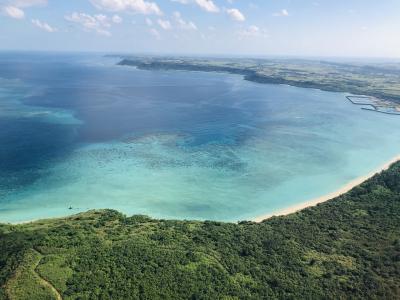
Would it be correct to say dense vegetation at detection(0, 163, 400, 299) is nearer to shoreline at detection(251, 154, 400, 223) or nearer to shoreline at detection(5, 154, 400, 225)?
shoreline at detection(5, 154, 400, 225)

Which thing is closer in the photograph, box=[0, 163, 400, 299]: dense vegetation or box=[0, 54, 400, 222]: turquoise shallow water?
box=[0, 163, 400, 299]: dense vegetation

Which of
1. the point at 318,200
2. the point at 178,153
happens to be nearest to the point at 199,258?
the point at 318,200

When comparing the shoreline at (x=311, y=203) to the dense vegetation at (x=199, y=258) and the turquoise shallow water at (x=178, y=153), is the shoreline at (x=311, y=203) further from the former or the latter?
the dense vegetation at (x=199, y=258)

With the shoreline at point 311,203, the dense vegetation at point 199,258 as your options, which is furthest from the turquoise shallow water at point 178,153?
the dense vegetation at point 199,258

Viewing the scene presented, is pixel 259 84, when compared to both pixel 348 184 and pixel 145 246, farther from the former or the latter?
pixel 145 246

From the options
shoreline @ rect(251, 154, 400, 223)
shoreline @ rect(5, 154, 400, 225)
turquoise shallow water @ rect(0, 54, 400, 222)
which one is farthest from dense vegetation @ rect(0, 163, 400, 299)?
turquoise shallow water @ rect(0, 54, 400, 222)

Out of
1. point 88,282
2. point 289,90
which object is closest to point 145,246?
point 88,282
